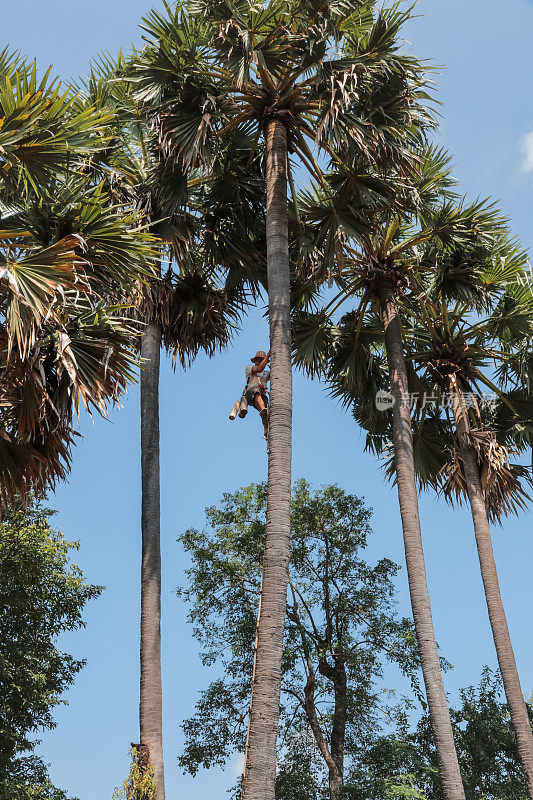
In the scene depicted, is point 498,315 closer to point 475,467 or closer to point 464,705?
point 475,467

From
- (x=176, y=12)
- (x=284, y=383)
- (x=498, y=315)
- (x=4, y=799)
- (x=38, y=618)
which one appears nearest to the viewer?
(x=284, y=383)

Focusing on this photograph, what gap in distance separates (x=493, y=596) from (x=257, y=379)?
6.31m

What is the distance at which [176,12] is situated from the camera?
10.7m

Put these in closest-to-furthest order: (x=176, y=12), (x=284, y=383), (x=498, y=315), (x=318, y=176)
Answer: (x=284, y=383), (x=176, y=12), (x=318, y=176), (x=498, y=315)

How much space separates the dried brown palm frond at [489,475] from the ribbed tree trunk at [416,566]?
2662 millimetres

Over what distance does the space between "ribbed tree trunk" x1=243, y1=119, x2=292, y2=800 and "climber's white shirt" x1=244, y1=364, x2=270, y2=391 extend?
60.2 inches

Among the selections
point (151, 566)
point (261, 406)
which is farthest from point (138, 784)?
point (261, 406)

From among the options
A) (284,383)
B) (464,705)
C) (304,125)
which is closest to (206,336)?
(304,125)

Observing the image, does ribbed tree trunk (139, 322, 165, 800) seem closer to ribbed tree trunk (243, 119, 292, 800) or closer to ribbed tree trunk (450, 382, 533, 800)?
ribbed tree trunk (243, 119, 292, 800)

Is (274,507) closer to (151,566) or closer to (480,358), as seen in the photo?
(151,566)

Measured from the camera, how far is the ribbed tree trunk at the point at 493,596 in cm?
1323

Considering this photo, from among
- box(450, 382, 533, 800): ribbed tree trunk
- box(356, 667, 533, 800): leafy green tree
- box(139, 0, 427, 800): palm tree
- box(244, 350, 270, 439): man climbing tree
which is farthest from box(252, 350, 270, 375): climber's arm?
box(356, 667, 533, 800): leafy green tree

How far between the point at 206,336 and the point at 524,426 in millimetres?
6615

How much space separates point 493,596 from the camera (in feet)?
46.4
